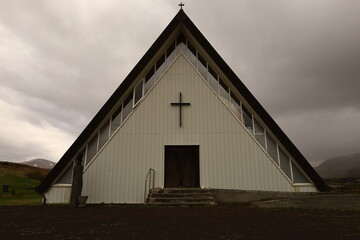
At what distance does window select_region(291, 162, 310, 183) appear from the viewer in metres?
11.8

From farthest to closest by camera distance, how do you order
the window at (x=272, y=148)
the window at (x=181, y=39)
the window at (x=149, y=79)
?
the window at (x=181, y=39) → the window at (x=149, y=79) → the window at (x=272, y=148)

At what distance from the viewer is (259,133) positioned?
40.8 feet

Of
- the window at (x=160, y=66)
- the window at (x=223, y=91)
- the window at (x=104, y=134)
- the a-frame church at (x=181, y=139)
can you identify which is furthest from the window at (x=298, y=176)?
the window at (x=104, y=134)

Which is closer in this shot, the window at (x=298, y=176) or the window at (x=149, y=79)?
the window at (x=298, y=176)

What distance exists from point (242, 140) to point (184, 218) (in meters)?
6.01

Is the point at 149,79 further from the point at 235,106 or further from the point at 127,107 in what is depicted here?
the point at 235,106

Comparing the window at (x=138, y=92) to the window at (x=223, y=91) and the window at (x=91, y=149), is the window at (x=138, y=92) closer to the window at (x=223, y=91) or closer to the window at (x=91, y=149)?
the window at (x=91, y=149)

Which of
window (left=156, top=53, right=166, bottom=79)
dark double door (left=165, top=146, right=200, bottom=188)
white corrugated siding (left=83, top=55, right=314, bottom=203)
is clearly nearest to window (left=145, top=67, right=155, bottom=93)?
window (left=156, top=53, right=166, bottom=79)

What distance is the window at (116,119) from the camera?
12773 mm

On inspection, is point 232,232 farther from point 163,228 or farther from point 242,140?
point 242,140

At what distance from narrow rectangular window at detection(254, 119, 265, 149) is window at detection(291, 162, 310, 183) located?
1.69 meters

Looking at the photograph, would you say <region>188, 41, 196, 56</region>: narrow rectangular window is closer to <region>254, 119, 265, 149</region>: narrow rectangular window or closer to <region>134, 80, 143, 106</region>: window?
<region>134, 80, 143, 106</region>: window

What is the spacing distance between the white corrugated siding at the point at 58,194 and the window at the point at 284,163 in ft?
32.0

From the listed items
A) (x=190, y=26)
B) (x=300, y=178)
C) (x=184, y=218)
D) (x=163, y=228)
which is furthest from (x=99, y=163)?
(x=300, y=178)
